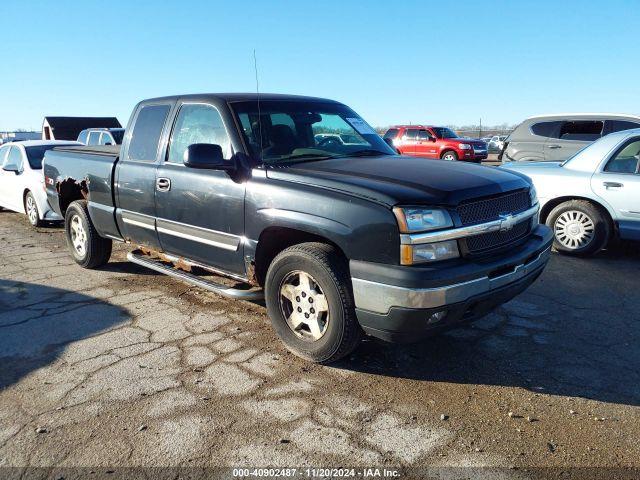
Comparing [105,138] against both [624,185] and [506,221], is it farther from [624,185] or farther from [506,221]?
[506,221]

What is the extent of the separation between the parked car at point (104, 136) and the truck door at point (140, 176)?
11191mm

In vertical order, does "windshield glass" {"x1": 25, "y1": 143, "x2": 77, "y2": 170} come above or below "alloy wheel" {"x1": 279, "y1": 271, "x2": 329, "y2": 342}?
above

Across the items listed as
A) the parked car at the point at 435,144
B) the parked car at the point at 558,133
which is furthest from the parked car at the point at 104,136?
the parked car at the point at 558,133

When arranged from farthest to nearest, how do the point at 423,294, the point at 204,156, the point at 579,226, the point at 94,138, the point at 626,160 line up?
the point at 94,138
the point at 579,226
the point at 626,160
the point at 204,156
the point at 423,294

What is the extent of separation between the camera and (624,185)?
19.6ft

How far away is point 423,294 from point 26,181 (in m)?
8.20

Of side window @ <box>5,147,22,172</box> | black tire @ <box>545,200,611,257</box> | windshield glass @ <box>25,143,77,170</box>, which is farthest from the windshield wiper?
side window @ <box>5,147,22,172</box>

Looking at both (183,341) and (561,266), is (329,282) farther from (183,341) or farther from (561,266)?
(561,266)

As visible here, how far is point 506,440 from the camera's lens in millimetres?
2688

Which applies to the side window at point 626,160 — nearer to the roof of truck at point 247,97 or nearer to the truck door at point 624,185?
the truck door at point 624,185

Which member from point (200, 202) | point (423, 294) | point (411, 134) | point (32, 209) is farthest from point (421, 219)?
point (411, 134)

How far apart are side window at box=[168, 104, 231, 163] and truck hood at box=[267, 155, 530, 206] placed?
27.0 inches

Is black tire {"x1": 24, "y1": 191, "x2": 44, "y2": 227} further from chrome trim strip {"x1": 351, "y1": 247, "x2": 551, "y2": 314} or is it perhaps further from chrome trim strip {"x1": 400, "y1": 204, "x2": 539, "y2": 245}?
chrome trim strip {"x1": 400, "y1": 204, "x2": 539, "y2": 245}

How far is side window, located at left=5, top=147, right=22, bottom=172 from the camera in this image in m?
9.07
